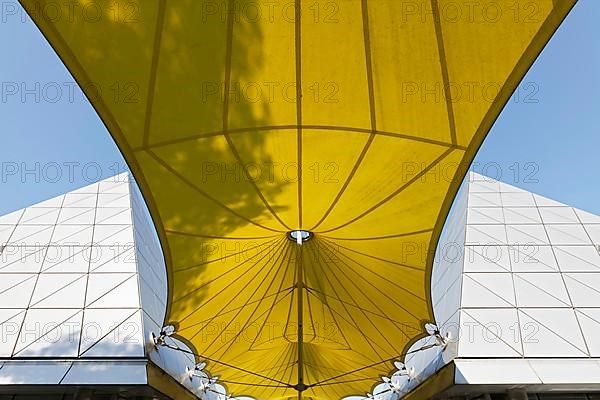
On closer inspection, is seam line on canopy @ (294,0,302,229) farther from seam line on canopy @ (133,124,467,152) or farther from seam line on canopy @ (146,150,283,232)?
seam line on canopy @ (146,150,283,232)

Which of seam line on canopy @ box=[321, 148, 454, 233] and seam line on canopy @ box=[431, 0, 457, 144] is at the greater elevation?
seam line on canopy @ box=[431, 0, 457, 144]

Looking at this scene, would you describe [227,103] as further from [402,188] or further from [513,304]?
[513,304]

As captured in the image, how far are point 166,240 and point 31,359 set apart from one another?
696 centimetres

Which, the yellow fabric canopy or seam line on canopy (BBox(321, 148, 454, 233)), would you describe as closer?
the yellow fabric canopy

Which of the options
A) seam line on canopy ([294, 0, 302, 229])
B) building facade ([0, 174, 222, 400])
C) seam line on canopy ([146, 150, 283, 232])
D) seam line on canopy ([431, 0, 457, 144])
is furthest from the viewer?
building facade ([0, 174, 222, 400])

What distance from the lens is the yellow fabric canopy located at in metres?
4.41

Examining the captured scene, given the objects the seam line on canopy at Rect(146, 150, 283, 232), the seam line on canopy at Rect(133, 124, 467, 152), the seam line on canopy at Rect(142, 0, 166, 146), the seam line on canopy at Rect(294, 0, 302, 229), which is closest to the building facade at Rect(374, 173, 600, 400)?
the seam line on canopy at Rect(146, 150, 283, 232)

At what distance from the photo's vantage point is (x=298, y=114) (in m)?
5.45

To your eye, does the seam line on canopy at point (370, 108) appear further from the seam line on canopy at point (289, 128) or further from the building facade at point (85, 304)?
the building facade at point (85, 304)

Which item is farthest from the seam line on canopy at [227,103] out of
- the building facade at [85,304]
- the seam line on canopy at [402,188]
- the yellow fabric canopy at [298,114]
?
the building facade at [85,304]

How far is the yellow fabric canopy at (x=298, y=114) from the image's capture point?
14.5 feet

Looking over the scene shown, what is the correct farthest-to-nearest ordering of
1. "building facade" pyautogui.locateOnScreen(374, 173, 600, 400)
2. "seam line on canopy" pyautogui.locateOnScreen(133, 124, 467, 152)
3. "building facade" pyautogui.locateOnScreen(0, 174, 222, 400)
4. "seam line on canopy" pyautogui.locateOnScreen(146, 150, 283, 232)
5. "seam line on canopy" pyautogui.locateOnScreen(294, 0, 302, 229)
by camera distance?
"building facade" pyautogui.locateOnScreen(374, 173, 600, 400) → "building facade" pyautogui.locateOnScreen(0, 174, 222, 400) → "seam line on canopy" pyautogui.locateOnScreen(146, 150, 283, 232) → "seam line on canopy" pyautogui.locateOnScreen(133, 124, 467, 152) → "seam line on canopy" pyautogui.locateOnScreen(294, 0, 302, 229)

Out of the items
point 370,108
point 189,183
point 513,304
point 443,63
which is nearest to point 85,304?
point 189,183

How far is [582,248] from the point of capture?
14.6 m
